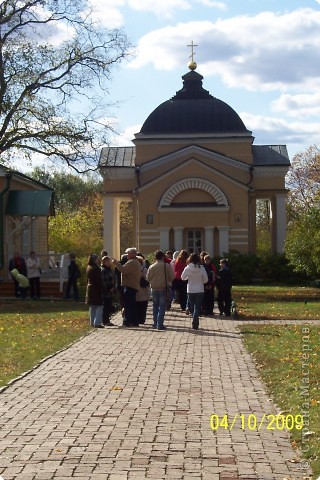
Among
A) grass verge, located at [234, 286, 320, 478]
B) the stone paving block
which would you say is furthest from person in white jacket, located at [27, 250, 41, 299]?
A: the stone paving block

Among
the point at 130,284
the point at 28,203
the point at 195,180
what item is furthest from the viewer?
the point at 195,180

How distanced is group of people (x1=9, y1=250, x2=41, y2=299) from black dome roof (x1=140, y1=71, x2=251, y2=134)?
2582cm

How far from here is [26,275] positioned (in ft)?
109

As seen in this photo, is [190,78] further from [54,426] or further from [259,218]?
[54,426]

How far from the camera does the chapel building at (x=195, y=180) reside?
53.8 metres

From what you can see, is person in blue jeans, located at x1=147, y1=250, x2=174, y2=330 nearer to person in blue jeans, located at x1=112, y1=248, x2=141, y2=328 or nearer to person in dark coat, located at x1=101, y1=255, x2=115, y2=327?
person in blue jeans, located at x1=112, y1=248, x2=141, y2=328

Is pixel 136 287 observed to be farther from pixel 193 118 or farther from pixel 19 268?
pixel 193 118

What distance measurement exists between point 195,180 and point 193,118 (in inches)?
221

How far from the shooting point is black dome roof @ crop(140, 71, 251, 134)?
57469 mm

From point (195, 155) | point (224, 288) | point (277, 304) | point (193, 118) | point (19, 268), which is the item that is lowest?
point (277, 304)

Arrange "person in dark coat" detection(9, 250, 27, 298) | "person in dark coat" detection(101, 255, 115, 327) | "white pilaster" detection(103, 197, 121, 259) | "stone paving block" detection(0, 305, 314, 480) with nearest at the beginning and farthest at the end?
"stone paving block" detection(0, 305, 314, 480)
"person in dark coat" detection(101, 255, 115, 327)
"person in dark coat" detection(9, 250, 27, 298)
"white pilaster" detection(103, 197, 121, 259)

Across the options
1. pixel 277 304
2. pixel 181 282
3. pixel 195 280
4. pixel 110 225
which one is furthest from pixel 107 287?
pixel 110 225

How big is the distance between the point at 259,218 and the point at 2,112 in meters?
47.2

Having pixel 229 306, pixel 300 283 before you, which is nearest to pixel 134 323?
pixel 229 306
